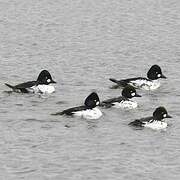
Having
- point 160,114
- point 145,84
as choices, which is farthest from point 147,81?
point 160,114

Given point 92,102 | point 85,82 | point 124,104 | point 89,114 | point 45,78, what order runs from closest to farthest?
point 89,114
point 92,102
point 124,104
point 45,78
point 85,82

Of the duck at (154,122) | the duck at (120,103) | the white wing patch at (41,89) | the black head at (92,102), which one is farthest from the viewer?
the white wing patch at (41,89)

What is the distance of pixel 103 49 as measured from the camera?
120ft

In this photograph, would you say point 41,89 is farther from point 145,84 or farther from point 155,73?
point 155,73

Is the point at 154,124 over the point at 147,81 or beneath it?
beneath

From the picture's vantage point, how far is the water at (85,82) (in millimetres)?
18875

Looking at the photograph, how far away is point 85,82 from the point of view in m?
29.0

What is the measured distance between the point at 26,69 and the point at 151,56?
662cm

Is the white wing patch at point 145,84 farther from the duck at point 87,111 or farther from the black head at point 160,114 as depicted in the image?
the black head at point 160,114

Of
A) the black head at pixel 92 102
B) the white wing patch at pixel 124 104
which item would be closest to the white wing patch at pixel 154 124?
the black head at pixel 92 102

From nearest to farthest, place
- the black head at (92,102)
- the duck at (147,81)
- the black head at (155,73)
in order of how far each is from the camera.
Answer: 1. the black head at (92,102)
2. the duck at (147,81)
3. the black head at (155,73)

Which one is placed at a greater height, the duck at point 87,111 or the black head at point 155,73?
the black head at point 155,73

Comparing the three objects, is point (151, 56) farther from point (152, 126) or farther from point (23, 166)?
point (23, 166)

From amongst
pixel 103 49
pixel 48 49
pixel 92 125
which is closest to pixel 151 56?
pixel 103 49
